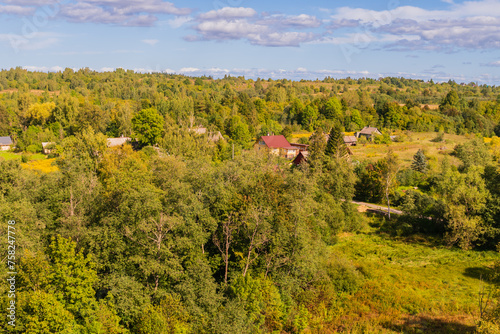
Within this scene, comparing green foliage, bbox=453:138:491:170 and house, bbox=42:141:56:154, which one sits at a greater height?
green foliage, bbox=453:138:491:170

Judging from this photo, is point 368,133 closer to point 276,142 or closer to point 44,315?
point 276,142

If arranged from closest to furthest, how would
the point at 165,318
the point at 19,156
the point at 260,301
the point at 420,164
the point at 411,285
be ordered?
the point at 165,318 → the point at 260,301 → the point at 411,285 → the point at 420,164 → the point at 19,156

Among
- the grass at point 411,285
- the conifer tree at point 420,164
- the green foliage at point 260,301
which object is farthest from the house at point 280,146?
the green foliage at point 260,301

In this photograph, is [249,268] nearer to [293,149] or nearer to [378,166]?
[378,166]

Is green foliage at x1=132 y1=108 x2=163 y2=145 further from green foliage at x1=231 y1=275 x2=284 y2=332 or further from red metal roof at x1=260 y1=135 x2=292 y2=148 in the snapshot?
green foliage at x1=231 y1=275 x2=284 y2=332

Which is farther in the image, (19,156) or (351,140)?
(351,140)

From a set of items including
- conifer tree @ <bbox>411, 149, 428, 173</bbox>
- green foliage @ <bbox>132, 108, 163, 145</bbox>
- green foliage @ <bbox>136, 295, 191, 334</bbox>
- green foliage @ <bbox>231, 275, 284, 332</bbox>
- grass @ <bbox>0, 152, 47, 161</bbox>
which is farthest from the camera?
grass @ <bbox>0, 152, 47, 161</bbox>

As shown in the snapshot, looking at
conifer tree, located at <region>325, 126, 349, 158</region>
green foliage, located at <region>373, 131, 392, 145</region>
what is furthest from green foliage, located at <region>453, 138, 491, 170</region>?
green foliage, located at <region>373, 131, 392, 145</region>

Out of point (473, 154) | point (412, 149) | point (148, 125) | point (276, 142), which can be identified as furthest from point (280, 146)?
point (473, 154)

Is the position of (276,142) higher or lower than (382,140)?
lower
